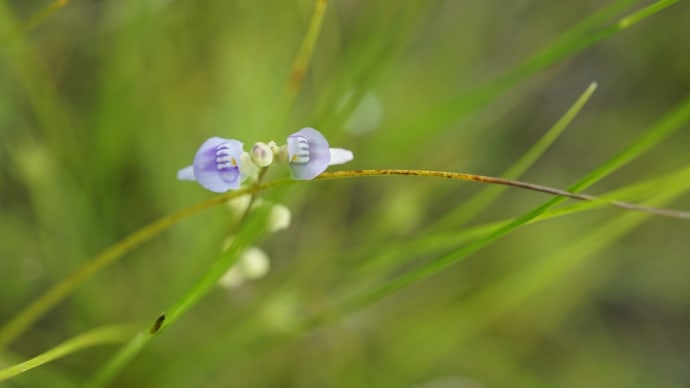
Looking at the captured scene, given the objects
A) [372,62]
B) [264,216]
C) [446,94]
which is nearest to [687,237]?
[446,94]

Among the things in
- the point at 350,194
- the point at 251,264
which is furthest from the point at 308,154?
the point at 350,194

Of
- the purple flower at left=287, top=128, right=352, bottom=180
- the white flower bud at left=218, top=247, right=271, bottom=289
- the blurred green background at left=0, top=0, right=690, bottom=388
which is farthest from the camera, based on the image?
the blurred green background at left=0, top=0, right=690, bottom=388

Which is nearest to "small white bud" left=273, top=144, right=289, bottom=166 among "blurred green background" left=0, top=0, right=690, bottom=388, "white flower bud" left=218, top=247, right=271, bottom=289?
"white flower bud" left=218, top=247, right=271, bottom=289

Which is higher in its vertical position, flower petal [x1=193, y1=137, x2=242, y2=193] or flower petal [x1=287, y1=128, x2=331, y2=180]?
→ flower petal [x1=193, y1=137, x2=242, y2=193]

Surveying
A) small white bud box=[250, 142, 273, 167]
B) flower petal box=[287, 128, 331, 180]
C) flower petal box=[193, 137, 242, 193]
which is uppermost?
flower petal box=[193, 137, 242, 193]

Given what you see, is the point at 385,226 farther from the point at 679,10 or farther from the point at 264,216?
the point at 679,10

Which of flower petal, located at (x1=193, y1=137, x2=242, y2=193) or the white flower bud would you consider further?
the white flower bud

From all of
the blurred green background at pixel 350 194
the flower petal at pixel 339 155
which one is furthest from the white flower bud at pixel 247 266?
the flower petal at pixel 339 155

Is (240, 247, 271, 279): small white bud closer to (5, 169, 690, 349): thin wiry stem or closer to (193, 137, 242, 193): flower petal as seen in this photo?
(5, 169, 690, 349): thin wiry stem

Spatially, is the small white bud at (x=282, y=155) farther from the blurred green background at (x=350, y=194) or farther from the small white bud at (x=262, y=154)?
the blurred green background at (x=350, y=194)
